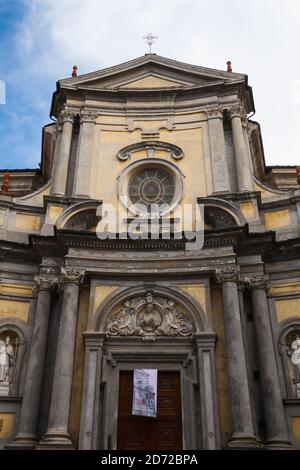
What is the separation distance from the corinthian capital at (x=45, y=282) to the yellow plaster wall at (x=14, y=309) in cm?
80

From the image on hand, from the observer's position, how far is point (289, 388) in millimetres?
12477

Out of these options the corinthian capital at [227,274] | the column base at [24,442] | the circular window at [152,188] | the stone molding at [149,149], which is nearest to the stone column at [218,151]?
the stone molding at [149,149]

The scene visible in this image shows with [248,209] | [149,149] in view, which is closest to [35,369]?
[248,209]

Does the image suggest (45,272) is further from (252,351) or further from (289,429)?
(289,429)

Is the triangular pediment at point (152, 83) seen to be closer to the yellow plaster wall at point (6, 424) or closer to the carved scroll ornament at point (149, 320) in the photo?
the carved scroll ornament at point (149, 320)

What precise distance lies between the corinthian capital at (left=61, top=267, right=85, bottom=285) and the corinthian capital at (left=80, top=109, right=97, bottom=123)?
6.22 metres

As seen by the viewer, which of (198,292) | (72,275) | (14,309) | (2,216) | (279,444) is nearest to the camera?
(279,444)

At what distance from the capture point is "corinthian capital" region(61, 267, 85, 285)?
1316 centimetres

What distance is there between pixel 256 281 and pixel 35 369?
6.46m

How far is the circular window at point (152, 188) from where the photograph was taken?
51.4 ft

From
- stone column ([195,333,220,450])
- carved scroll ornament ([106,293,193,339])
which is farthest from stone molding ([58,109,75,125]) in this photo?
stone column ([195,333,220,450])

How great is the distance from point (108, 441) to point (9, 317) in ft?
14.8

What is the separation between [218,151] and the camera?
624 inches

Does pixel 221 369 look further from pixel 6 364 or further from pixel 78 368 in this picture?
pixel 6 364
